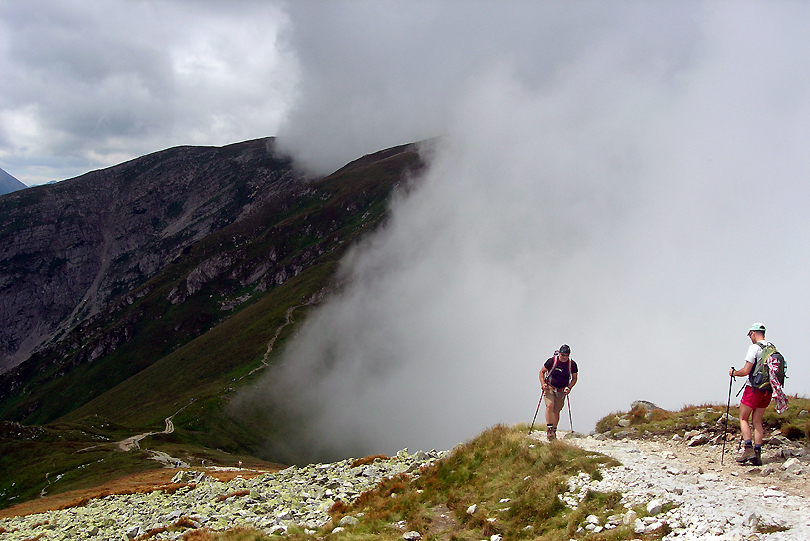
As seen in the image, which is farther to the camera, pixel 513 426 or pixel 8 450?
pixel 8 450

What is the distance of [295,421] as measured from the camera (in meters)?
160

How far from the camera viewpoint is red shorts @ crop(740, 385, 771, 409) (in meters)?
15.0

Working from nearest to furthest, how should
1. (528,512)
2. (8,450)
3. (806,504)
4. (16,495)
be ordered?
1. (806,504)
2. (528,512)
3. (16,495)
4. (8,450)

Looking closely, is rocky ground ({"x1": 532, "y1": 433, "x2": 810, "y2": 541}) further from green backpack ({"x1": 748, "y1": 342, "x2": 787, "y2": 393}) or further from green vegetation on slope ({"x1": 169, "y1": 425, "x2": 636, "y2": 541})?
green backpack ({"x1": 748, "y1": 342, "x2": 787, "y2": 393})

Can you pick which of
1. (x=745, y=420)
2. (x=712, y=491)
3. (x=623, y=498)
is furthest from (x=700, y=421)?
(x=623, y=498)

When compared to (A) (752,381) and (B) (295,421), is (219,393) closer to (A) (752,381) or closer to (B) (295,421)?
(B) (295,421)

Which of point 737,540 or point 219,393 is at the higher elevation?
point 737,540

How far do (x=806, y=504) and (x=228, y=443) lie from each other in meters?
143

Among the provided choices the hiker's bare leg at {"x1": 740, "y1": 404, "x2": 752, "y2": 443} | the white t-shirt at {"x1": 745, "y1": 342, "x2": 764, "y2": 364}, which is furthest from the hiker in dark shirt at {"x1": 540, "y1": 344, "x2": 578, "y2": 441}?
the white t-shirt at {"x1": 745, "y1": 342, "x2": 764, "y2": 364}

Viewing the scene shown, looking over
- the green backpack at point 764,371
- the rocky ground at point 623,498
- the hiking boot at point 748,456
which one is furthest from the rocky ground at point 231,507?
the green backpack at point 764,371

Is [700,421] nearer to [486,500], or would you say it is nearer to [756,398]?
[756,398]

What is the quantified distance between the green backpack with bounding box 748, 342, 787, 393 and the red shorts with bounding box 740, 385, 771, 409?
0.14m

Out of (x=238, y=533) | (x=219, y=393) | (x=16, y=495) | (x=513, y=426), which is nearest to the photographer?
(x=238, y=533)

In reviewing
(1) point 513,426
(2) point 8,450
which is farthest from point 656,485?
(2) point 8,450
